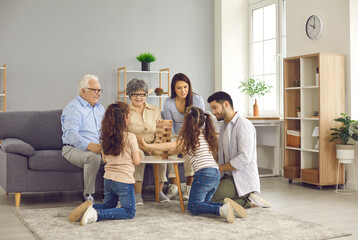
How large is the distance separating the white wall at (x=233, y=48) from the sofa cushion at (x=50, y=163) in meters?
3.71

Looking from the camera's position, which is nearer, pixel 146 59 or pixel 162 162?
pixel 162 162

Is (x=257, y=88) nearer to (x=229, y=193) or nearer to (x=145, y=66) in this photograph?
(x=145, y=66)

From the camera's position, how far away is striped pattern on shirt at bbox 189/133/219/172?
359cm

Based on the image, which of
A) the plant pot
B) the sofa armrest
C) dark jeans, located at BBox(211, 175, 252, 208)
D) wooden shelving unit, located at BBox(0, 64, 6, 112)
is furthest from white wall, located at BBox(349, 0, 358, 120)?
wooden shelving unit, located at BBox(0, 64, 6, 112)

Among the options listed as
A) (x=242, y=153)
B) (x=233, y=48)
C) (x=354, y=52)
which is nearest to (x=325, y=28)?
(x=354, y=52)

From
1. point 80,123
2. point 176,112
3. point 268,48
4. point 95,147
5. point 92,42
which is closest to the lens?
point 95,147

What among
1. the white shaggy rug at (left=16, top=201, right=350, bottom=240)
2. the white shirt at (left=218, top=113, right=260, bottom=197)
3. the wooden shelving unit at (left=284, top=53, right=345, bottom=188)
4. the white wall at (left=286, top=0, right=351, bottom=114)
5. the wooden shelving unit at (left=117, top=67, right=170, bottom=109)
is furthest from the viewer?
the wooden shelving unit at (left=117, top=67, right=170, bottom=109)

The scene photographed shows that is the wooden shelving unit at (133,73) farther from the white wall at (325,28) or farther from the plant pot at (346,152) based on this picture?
the plant pot at (346,152)

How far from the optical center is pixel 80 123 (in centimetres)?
429

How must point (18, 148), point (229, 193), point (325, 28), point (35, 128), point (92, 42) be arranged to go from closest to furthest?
1. point (229, 193)
2. point (18, 148)
3. point (35, 128)
4. point (325, 28)
5. point (92, 42)

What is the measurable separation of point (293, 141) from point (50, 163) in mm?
2955

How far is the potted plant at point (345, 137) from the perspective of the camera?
16.0 ft

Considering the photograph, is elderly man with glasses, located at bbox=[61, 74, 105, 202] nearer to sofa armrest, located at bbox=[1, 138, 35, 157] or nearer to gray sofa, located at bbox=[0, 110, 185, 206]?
gray sofa, located at bbox=[0, 110, 185, 206]

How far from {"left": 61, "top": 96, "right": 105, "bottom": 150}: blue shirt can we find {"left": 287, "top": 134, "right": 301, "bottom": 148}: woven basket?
2.46 m
